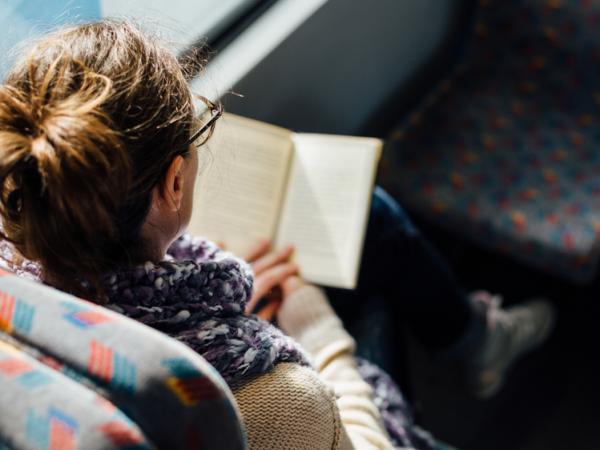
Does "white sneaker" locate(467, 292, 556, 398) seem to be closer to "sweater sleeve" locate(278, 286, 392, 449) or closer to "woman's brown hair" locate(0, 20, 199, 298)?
"sweater sleeve" locate(278, 286, 392, 449)

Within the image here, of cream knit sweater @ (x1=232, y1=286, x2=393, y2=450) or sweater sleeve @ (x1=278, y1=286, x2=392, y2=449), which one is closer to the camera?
cream knit sweater @ (x1=232, y1=286, x2=393, y2=450)

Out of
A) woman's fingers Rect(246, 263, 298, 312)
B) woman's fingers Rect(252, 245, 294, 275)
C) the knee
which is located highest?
the knee

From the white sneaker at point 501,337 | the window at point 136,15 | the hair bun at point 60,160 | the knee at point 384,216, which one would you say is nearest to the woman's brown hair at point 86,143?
the hair bun at point 60,160

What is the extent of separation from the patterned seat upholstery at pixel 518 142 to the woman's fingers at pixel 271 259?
Result: 0.37m

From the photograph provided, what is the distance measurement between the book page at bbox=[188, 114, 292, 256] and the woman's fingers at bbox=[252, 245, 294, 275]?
0.09 ft

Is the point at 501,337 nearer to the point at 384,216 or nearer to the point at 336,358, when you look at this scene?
the point at 384,216

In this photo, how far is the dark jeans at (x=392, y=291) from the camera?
3.25 ft

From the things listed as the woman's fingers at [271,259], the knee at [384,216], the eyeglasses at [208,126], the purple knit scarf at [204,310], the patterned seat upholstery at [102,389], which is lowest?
the woman's fingers at [271,259]

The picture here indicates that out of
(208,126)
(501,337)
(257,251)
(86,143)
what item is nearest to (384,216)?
(257,251)

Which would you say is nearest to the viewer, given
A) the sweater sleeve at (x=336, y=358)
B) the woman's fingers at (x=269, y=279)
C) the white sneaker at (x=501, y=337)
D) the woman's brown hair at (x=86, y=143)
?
the woman's brown hair at (x=86, y=143)

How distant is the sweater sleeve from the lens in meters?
0.74

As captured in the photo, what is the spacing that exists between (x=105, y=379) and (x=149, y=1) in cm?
72

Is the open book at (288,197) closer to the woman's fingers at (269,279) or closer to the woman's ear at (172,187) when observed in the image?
the woman's fingers at (269,279)

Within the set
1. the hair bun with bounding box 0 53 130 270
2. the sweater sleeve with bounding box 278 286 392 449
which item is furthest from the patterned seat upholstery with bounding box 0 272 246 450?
the sweater sleeve with bounding box 278 286 392 449
